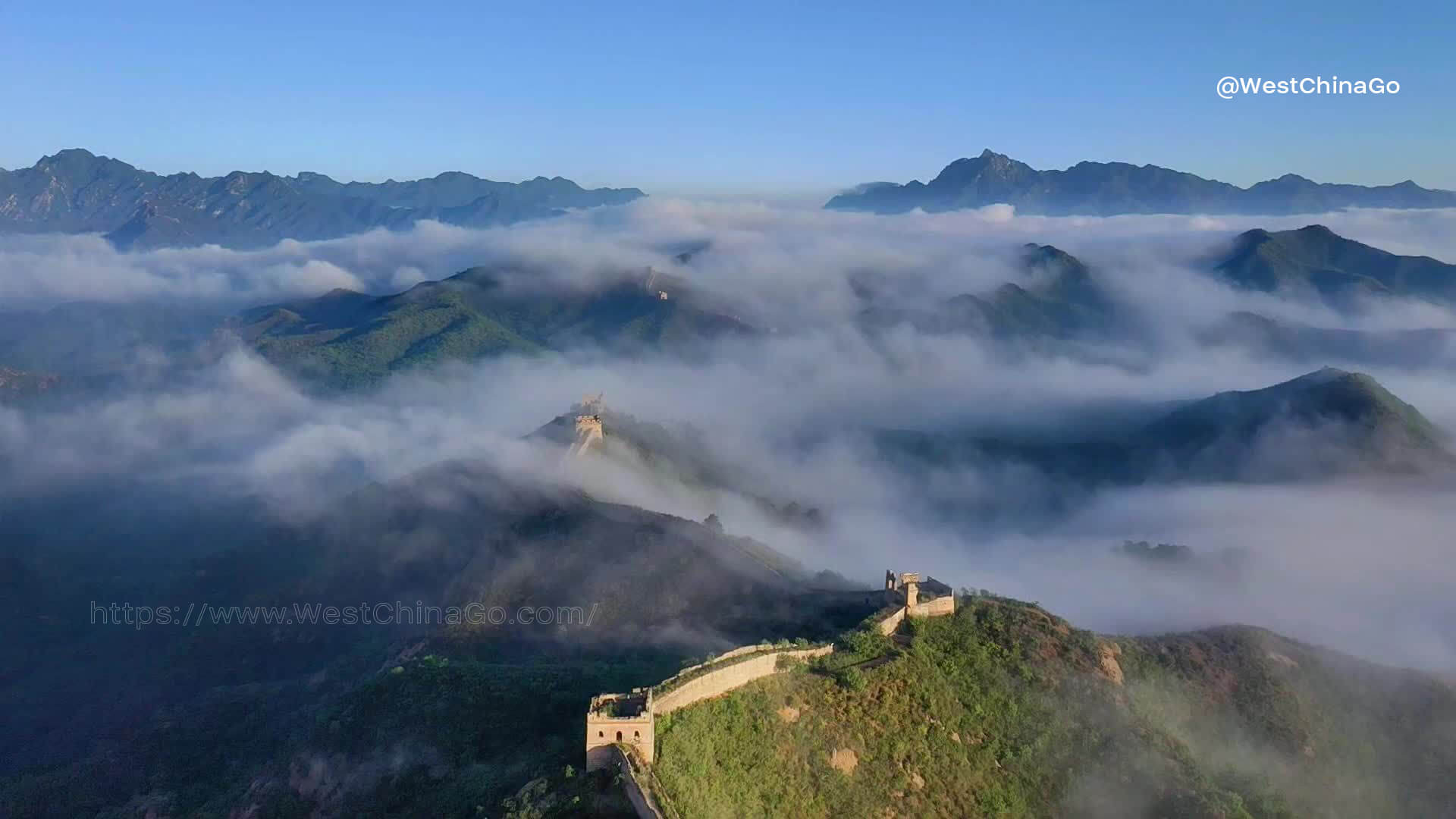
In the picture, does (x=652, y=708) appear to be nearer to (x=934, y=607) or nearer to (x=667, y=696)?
(x=667, y=696)

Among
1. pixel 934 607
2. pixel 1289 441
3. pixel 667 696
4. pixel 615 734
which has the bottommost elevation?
pixel 1289 441

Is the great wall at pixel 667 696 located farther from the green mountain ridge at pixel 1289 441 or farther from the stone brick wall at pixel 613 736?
the green mountain ridge at pixel 1289 441

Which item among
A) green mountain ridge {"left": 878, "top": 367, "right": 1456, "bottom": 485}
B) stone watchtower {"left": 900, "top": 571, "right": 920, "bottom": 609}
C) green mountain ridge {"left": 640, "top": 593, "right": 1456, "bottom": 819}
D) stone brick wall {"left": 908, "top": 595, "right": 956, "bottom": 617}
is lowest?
green mountain ridge {"left": 878, "top": 367, "right": 1456, "bottom": 485}

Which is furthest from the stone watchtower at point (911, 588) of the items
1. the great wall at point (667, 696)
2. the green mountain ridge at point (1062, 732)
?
the green mountain ridge at point (1062, 732)

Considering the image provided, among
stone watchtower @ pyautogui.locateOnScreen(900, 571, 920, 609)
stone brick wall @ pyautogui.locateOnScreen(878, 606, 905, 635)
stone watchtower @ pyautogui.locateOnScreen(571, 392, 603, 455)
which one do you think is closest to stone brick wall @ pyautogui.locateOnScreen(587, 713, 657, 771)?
stone brick wall @ pyautogui.locateOnScreen(878, 606, 905, 635)

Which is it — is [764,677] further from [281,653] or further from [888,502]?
[888,502]

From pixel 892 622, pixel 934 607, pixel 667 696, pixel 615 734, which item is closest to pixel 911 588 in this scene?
pixel 934 607

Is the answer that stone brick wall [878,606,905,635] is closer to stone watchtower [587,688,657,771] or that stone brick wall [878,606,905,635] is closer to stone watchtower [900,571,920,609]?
stone watchtower [900,571,920,609]

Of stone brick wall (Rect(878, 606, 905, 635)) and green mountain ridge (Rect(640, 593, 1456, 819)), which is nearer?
green mountain ridge (Rect(640, 593, 1456, 819))

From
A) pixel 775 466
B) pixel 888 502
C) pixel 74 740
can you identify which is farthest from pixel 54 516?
pixel 888 502
